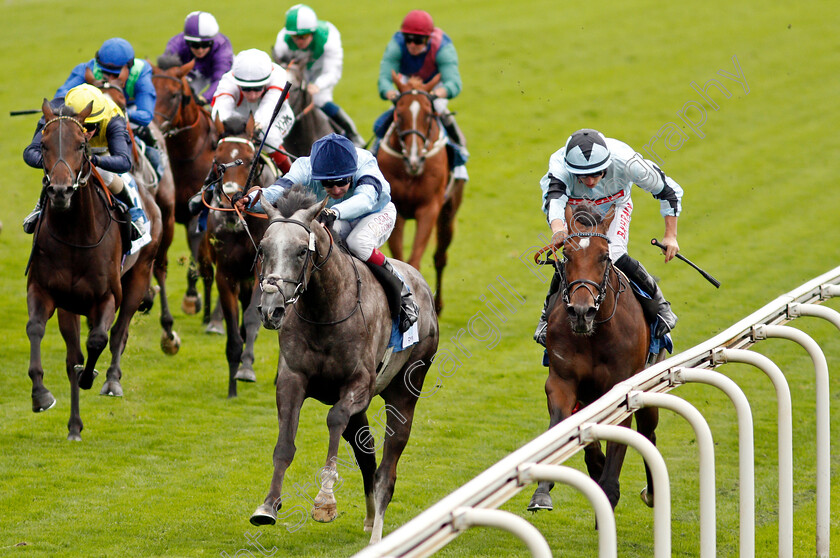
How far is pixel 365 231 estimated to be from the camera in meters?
5.57

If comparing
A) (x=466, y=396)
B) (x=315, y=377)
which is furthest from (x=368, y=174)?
(x=466, y=396)

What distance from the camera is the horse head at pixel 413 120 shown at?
998 cm

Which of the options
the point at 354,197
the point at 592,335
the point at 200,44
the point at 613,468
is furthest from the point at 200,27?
the point at 613,468

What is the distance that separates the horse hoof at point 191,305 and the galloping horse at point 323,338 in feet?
17.8

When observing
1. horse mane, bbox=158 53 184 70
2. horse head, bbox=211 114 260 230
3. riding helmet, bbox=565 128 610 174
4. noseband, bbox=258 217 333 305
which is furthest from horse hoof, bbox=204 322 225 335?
noseband, bbox=258 217 333 305

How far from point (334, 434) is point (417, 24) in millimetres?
6297

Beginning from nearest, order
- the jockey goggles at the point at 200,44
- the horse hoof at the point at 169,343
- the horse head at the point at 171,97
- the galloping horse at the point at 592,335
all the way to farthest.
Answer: the galloping horse at the point at 592,335 → the horse hoof at the point at 169,343 → the horse head at the point at 171,97 → the jockey goggles at the point at 200,44

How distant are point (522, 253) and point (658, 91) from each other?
31.2ft

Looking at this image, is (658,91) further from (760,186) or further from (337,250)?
(337,250)

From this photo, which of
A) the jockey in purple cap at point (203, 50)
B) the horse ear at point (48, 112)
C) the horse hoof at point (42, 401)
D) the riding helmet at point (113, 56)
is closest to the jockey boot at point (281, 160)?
the riding helmet at point (113, 56)

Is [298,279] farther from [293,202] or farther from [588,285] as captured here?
[588,285]

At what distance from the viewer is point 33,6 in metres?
26.8

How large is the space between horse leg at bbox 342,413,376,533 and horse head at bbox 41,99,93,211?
83.0 inches

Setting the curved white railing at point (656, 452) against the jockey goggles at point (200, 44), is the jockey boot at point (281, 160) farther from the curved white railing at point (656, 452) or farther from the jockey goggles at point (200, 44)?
the curved white railing at point (656, 452)
